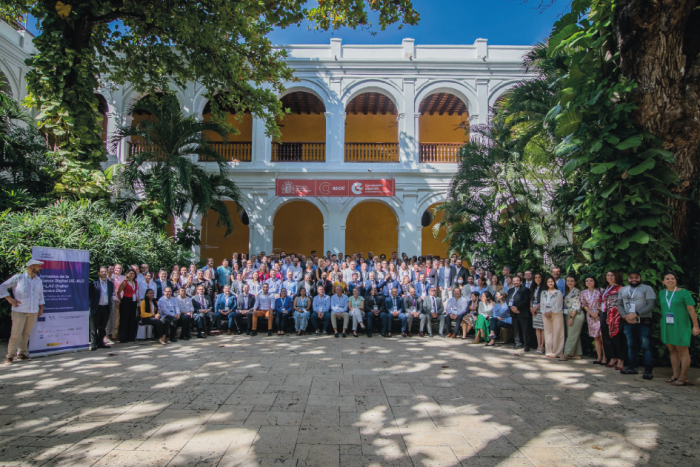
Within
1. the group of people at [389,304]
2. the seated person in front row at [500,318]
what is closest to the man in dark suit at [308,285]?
the group of people at [389,304]

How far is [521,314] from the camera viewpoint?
8.66 metres

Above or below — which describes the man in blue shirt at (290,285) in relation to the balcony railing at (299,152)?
below

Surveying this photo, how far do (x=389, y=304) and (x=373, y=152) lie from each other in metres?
8.33

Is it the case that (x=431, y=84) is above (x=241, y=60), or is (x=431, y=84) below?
above

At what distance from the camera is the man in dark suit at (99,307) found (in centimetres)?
819

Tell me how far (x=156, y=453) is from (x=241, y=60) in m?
10.1

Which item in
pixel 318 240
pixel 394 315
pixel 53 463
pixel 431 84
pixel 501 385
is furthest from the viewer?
pixel 318 240

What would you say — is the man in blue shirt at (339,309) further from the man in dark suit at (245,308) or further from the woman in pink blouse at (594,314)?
the woman in pink blouse at (594,314)

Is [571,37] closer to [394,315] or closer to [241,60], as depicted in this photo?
[394,315]

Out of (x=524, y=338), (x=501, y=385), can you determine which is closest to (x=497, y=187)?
(x=524, y=338)

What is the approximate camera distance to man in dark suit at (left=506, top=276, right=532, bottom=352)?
28.0 feet

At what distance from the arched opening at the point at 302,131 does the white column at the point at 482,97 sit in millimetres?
6417

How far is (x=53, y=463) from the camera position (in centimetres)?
316

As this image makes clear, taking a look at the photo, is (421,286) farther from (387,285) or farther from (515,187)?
(515,187)
